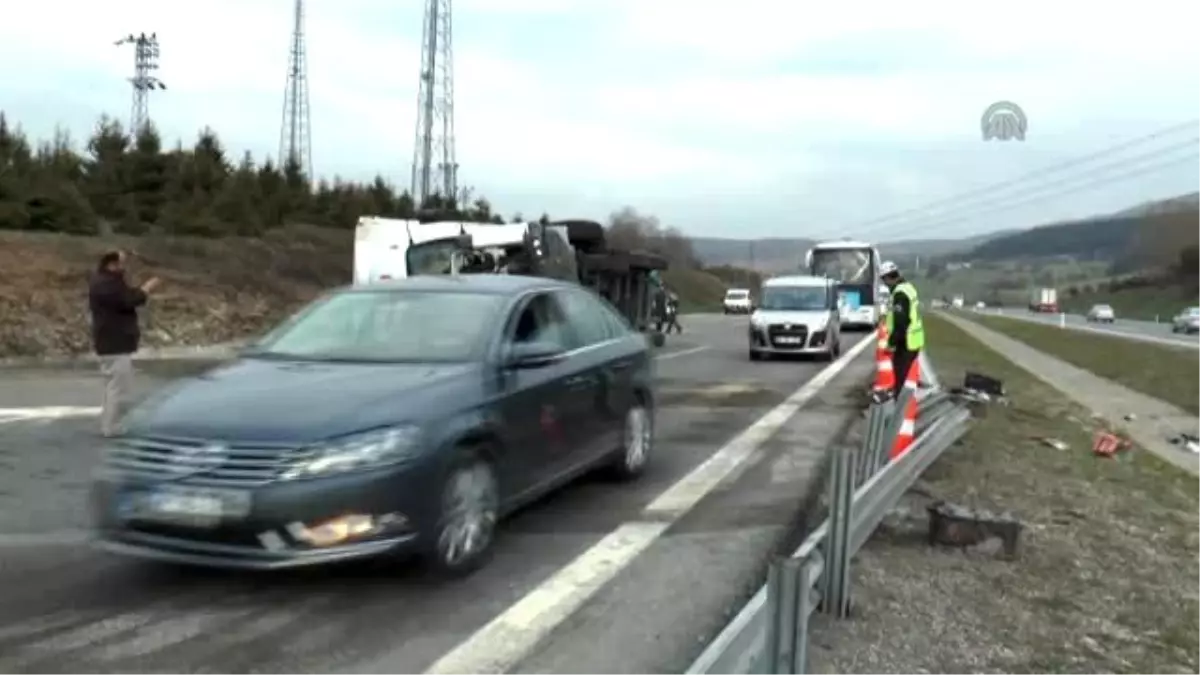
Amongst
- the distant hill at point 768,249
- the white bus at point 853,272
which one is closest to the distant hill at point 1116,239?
the distant hill at point 768,249

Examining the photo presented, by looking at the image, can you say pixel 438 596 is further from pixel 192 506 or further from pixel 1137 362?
pixel 1137 362

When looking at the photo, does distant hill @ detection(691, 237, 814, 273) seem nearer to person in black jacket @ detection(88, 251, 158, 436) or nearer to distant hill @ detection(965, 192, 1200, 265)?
distant hill @ detection(965, 192, 1200, 265)

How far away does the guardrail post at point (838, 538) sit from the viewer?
17.7ft

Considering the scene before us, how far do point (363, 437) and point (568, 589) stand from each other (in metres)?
1.32

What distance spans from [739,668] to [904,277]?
10.3m

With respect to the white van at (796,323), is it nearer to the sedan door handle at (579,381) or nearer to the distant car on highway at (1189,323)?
the sedan door handle at (579,381)

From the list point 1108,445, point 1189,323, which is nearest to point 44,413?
point 1108,445

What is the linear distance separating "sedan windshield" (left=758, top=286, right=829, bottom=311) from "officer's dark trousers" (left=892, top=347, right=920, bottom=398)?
1245cm

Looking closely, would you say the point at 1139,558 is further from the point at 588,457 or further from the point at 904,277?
the point at 904,277

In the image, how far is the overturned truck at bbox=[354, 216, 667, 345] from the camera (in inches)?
813

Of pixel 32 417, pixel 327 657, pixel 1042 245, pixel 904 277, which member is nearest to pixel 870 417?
pixel 327 657

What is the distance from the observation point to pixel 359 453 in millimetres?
5621

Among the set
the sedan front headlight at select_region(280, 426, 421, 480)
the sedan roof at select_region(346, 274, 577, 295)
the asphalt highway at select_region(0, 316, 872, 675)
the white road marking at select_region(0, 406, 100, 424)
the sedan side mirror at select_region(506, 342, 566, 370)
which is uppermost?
the sedan roof at select_region(346, 274, 577, 295)

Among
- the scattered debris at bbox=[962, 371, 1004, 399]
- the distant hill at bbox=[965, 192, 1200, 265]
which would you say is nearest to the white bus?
the scattered debris at bbox=[962, 371, 1004, 399]
